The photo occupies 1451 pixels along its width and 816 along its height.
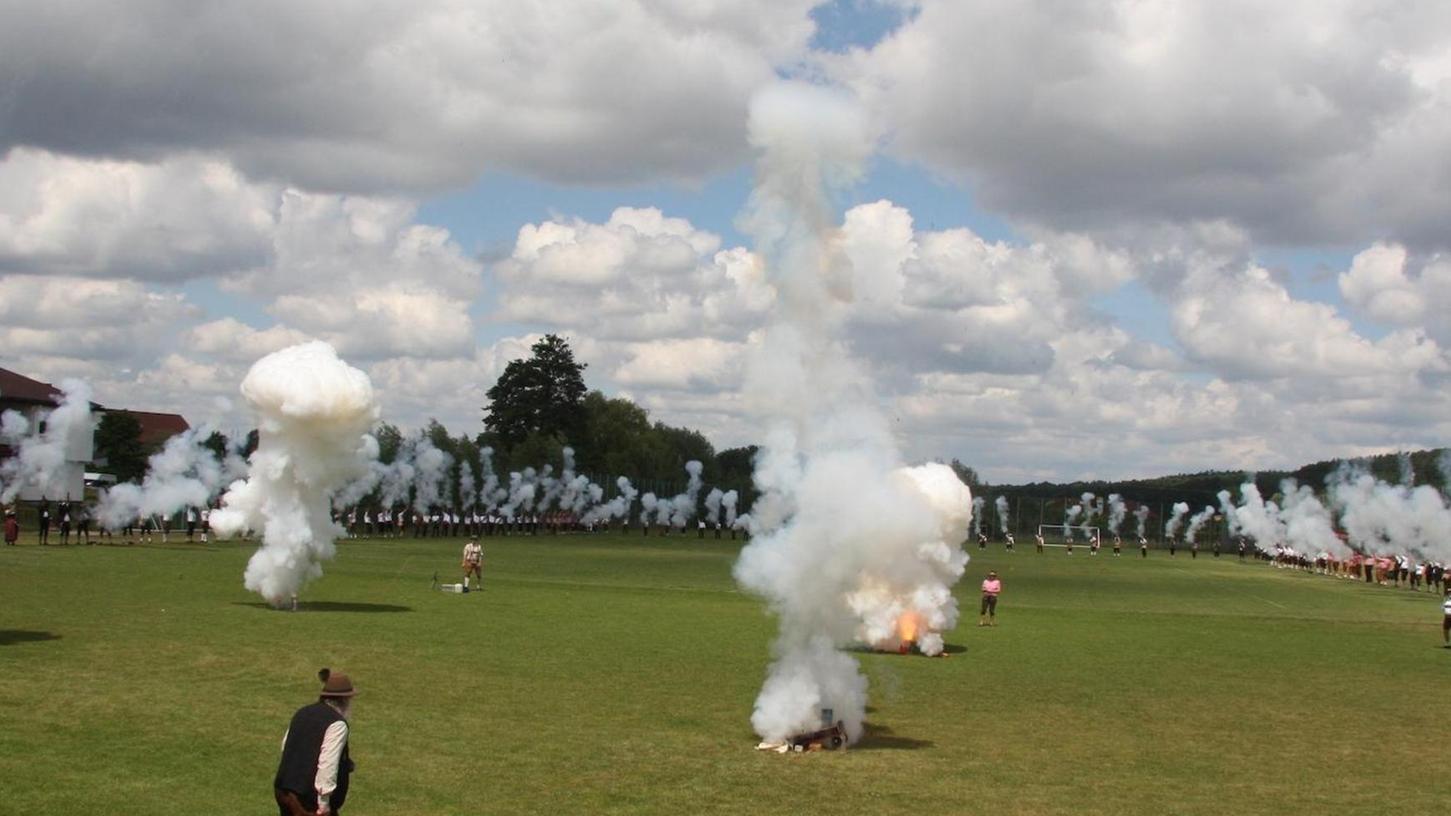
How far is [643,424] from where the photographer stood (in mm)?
174250

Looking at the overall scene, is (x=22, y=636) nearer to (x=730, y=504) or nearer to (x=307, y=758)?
(x=307, y=758)

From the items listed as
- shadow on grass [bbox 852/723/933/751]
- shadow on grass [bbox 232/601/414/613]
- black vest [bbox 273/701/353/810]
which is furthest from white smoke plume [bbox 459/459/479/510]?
black vest [bbox 273/701/353/810]

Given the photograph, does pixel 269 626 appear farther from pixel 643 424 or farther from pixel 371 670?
pixel 643 424

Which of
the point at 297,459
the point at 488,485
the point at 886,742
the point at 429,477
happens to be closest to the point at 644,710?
the point at 886,742

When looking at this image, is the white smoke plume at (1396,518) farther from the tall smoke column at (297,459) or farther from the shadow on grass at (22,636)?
the shadow on grass at (22,636)

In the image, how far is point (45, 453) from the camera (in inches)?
3632

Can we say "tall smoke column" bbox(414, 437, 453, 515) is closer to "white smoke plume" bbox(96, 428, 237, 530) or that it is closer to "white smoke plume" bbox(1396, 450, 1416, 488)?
"white smoke plume" bbox(96, 428, 237, 530)

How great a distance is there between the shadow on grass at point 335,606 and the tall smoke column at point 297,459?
1.79 ft

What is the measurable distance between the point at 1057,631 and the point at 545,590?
18.2 metres

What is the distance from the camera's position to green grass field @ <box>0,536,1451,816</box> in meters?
16.6

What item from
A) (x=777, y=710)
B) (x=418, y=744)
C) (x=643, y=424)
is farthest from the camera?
(x=643, y=424)

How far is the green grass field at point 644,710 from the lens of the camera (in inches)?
652

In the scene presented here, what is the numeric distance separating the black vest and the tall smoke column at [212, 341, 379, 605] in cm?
2585

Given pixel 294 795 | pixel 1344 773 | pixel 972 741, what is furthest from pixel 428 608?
pixel 294 795
